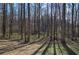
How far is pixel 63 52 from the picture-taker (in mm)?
2725

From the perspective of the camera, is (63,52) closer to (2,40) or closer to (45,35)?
(45,35)

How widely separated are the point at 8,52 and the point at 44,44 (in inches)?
17.6

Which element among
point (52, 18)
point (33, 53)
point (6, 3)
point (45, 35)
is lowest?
point (33, 53)

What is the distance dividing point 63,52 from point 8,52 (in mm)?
665

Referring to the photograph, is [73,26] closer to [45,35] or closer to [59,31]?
[59,31]

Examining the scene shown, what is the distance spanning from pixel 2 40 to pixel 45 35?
53 cm

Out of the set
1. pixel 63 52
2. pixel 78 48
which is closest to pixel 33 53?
pixel 63 52

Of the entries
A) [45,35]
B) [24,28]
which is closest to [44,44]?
[45,35]

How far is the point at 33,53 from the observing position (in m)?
2.73

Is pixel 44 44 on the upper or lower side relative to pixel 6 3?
lower

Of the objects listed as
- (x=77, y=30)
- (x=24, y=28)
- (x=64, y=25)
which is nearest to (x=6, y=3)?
(x=24, y=28)

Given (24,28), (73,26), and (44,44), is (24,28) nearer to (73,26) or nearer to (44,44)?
(44,44)

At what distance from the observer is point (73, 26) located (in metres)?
2.74

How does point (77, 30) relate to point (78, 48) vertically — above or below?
above
